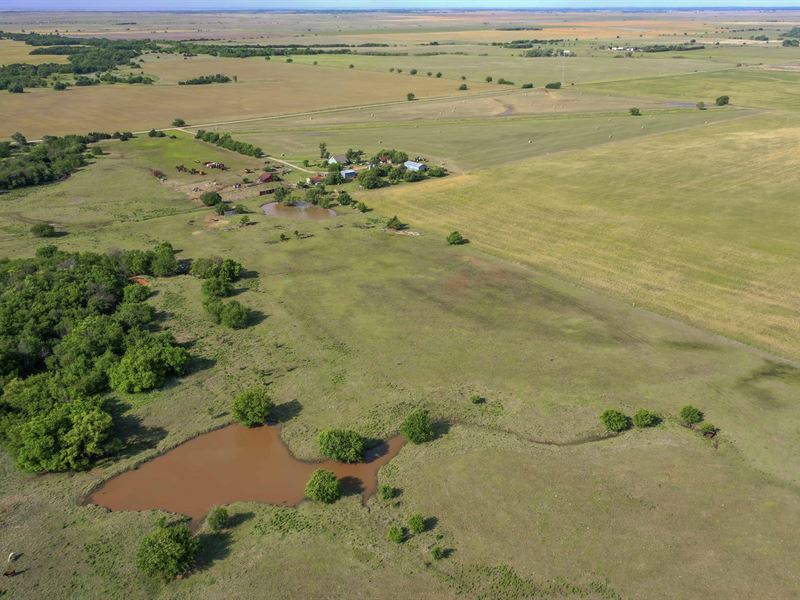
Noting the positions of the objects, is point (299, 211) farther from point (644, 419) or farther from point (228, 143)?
point (644, 419)

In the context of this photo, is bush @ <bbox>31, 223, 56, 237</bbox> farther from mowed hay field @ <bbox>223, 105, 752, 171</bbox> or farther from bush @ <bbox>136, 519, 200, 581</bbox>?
bush @ <bbox>136, 519, 200, 581</bbox>

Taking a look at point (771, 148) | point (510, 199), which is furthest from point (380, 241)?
point (771, 148)

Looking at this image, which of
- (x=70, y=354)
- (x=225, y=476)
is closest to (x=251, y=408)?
(x=225, y=476)

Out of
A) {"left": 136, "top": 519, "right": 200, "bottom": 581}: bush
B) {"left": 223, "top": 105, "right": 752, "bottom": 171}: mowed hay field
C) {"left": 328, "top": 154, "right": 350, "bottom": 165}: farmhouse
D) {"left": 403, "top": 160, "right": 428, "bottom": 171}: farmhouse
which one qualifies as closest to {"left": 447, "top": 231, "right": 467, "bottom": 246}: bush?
{"left": 403, "top": 160, "right": 428, "bottom": 171}: farmhouse

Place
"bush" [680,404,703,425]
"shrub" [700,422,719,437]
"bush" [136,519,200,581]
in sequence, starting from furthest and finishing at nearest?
1. "bush" [680,404,703,425]
2. "shrub" [700,422,719,437]
3. "bush" [136,519,200,581]

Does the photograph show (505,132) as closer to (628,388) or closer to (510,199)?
(510,199)

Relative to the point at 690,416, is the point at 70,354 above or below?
above
